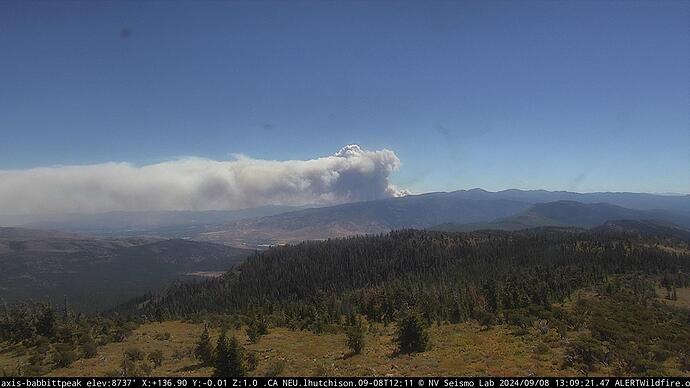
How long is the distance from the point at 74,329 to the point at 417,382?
148 feet

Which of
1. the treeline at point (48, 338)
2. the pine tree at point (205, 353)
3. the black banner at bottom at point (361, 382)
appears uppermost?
the black banner at bottom at point (361, 382)

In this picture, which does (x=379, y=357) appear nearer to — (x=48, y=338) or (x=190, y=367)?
(x=190, y=367)

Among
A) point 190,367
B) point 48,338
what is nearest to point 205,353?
point 190,367

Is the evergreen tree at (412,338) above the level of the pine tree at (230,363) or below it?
below

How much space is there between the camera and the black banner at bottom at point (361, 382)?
2402cm

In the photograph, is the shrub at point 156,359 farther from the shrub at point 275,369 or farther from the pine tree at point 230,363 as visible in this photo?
the shrub at point 275,369

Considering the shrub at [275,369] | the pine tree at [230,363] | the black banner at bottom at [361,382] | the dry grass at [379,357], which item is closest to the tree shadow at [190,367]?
the dry grass at [379,357]

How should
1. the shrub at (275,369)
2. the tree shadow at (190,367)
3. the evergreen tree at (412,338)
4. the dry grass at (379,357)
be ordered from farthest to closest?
the evergreen tree at (412,338), the tree shadow at (190,367), the dry grass at (379,357), the shrub at (275,369)

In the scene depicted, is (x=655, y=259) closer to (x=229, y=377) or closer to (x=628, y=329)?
(x=628, y=329)

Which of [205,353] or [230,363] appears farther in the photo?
[205,353]

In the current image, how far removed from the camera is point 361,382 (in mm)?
25391

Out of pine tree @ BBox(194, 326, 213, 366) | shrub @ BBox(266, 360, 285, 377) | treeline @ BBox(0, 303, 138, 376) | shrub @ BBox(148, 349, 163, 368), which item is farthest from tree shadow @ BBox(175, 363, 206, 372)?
treeline @ BBox(0, 303, 138, 376)

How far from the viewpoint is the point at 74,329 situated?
164 ft

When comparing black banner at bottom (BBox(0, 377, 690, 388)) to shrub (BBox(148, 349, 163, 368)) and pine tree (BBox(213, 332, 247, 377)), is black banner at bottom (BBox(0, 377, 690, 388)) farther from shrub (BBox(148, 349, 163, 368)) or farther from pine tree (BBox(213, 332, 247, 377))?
shrub (BBox(148, 349, 163, 368))
